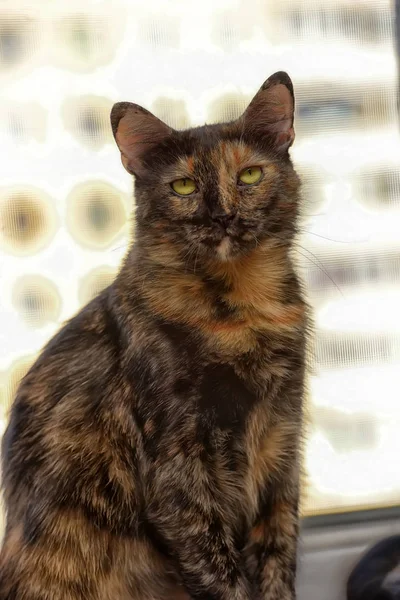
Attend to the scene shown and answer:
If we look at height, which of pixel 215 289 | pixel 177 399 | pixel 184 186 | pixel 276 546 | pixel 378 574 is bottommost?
pixel 378 574

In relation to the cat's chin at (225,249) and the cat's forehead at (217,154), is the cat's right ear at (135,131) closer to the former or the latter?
the cat's forehead at (217,154)

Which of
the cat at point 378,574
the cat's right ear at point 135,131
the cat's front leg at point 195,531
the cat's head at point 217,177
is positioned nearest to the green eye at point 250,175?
the cat's head at point 217,177

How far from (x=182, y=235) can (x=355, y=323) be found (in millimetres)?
446

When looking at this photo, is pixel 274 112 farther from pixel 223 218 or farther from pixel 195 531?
pixel 195 531

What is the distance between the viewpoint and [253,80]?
1122 millimetres

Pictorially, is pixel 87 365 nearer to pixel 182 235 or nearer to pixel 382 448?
pixel 182 235

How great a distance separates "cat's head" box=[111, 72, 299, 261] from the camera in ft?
2.79

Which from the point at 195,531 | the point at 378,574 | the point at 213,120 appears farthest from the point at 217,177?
the point at 378,574

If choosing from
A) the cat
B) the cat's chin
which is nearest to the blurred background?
the cat

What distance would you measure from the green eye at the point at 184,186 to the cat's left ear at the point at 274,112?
108 millimetres

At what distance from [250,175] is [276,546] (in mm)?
506

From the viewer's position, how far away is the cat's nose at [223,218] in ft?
2.74

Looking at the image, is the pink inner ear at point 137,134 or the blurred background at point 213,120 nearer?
the pink inner ear at point 137,134

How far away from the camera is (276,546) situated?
0.95 m
